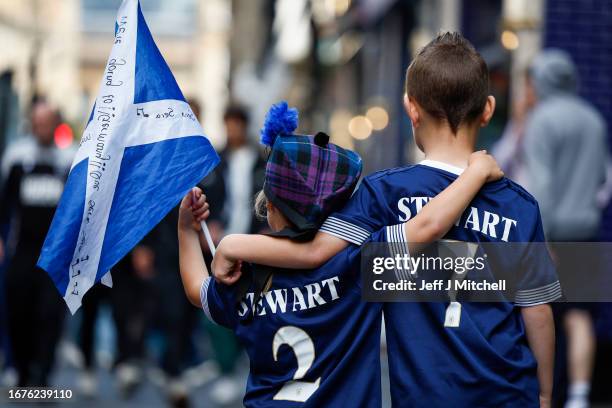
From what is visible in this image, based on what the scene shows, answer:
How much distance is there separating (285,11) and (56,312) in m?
23.4

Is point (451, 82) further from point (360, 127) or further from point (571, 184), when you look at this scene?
point (360, 127)

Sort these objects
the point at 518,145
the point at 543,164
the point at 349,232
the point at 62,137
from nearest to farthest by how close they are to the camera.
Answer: the point at 349,232, the point at 543,164, the point at 518,145, the point at 62,137

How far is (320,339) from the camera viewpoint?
316cm

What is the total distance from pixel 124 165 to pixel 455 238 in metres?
1.09

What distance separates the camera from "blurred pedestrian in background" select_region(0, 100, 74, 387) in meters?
8.60

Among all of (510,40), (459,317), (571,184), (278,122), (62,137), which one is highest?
(510,40)

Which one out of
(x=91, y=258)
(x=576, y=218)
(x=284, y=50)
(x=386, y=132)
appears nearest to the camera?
(x=91, y=258)

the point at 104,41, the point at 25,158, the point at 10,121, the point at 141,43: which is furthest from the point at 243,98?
the point at 104,41

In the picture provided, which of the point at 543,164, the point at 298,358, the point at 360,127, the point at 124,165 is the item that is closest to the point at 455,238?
the point at 298,358

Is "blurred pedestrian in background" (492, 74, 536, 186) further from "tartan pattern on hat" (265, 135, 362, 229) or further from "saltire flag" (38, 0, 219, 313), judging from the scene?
"tartan pattern on hat" (265, 135, 362, 229)

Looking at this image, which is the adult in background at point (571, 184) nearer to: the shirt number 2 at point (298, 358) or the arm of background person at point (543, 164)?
the arm of background person at point (543, 164)

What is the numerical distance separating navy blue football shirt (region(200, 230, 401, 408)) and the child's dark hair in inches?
14.5

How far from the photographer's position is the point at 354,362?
316 cm

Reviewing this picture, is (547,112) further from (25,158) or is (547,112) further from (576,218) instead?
(25,158)
